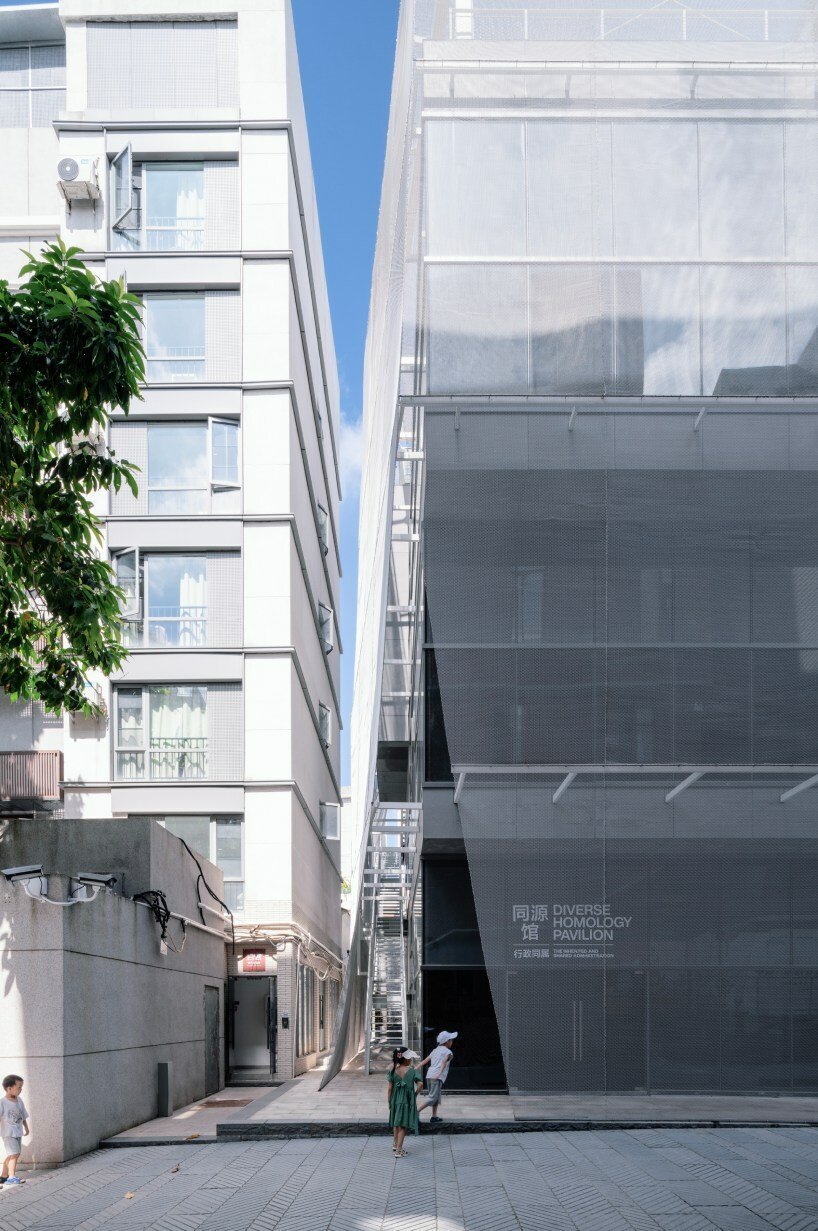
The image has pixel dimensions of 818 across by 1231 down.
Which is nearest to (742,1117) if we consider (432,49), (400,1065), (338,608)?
(400,1065)

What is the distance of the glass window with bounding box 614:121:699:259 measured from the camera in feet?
67.1

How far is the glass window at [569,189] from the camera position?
20.5m

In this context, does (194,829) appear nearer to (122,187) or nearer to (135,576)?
(135,576)

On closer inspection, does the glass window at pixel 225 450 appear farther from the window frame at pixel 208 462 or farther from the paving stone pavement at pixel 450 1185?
the paving stone pavement at pixel 450 1185

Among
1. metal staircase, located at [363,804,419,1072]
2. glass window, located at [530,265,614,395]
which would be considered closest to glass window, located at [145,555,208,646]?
metal staircase, located at [363,804,419,1072]

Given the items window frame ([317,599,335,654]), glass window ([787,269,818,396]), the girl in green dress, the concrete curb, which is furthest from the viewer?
window frame ([317,599,335,654])

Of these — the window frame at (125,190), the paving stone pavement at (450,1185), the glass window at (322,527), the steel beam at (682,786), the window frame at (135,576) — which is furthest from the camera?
the glass window at (322,527)

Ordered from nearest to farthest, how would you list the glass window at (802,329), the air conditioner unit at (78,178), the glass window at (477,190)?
the glass window at (802,329) → the glass window at (477,190) → the air conditioner unit at (78,178)

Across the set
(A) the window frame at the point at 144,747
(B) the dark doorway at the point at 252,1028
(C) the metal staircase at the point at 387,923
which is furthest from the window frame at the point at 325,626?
(B) the dark doorway at the point at 252,1028

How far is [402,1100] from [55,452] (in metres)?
7.58

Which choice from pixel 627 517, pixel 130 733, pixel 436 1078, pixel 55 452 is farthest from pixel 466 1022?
pixel 130 733

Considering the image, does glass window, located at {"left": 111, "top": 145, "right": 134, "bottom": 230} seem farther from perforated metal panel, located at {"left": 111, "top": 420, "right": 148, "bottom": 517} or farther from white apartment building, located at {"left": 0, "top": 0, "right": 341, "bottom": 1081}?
perforated metal panel, located at {"left": 111, "top": 420, "right": 148, "bottom": 517}

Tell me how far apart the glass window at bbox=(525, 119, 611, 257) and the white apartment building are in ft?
42.1

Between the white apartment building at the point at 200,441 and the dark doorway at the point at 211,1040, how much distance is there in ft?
10.4
